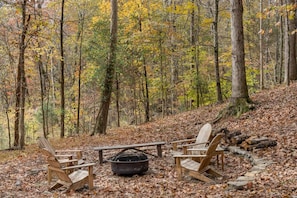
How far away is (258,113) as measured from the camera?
32.4ft

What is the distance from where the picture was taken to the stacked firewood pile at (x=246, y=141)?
23.2 ft

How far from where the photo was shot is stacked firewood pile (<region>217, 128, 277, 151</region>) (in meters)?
7.08

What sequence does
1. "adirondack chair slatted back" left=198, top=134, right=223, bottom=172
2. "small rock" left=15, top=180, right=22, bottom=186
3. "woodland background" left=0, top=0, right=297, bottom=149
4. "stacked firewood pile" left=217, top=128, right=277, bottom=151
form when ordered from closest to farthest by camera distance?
"adirondack chair slatted back" left=198, top=134, right=223, bottom=172, "small rock" left=15, top=180, right=22, bottom=186, "stacked firewood pile" left=217, top=128, right=277, bottom=151, "woodland background" left=0, top=0, right=297, bottom=149

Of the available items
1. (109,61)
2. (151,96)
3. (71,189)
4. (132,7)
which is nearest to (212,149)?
(71,189)

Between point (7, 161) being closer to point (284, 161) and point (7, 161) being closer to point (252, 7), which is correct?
point (284, 161)

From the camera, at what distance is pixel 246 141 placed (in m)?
7.65

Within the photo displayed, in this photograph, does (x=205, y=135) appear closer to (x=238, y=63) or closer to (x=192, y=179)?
(x=192, y=179)

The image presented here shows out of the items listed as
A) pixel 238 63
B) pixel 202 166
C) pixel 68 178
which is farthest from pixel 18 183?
pixel 238 63

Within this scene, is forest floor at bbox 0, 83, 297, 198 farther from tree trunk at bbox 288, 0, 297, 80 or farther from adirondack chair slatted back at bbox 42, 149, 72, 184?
tree trunk at bbox 288, 0, 297, 80

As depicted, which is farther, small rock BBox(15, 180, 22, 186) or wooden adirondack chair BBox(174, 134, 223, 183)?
small rock BBox(15, 180, 22, 186)

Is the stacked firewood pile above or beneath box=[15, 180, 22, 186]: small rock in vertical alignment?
above

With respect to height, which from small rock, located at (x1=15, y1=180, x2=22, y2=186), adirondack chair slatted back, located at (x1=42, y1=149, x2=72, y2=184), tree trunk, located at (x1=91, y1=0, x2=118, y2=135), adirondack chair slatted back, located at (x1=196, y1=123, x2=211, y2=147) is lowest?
small rock, located at (x1=15, y1=180, x2=22, y2=186)

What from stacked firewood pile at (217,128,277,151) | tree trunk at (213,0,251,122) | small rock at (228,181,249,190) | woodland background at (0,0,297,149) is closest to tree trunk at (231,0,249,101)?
tree trunk at (213,0,251,122)

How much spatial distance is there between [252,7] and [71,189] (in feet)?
70.9
